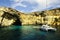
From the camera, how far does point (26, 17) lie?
104m

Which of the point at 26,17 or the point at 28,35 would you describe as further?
the point at 26,17

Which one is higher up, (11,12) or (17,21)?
(11,12)

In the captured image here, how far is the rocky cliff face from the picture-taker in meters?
89.5

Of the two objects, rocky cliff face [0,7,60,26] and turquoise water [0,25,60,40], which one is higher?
rocky cliff face [0,7,60,26]

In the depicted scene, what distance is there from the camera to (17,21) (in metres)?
98.0

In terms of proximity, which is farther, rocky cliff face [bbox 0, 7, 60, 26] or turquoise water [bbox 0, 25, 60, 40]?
rocky cliff face [bbox 0, 7, 60, 26]

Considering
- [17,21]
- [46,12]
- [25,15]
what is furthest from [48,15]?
[17,21]

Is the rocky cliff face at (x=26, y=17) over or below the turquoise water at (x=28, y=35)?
over

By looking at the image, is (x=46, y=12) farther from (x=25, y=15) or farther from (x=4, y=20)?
(x=4, y=20)

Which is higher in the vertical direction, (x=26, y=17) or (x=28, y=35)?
(x=26, y=17)

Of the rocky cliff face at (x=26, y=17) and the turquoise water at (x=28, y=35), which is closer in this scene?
the turquoise water at (x=28, y=35)

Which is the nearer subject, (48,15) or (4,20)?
(4,20)

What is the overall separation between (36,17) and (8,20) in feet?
77.6

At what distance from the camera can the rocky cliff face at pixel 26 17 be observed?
89456mm
